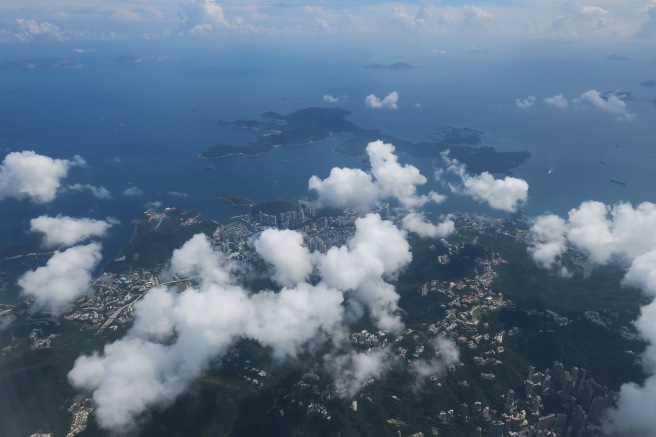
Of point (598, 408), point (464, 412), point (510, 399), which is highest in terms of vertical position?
point (598, 408)

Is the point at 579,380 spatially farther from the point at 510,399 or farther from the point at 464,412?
the point at 464,412

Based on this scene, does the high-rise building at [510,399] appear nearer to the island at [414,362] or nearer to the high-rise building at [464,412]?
the island at [414,362]

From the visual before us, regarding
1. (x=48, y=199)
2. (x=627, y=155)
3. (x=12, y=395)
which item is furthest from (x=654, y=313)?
(x=48, y=199)

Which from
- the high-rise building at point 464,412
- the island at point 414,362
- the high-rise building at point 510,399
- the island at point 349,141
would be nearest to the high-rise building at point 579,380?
the island at point 414,362

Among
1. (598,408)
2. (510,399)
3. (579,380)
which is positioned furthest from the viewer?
(579,380)

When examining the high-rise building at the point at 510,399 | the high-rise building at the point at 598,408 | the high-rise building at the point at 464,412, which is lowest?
the high-rise building at the point at 464,412

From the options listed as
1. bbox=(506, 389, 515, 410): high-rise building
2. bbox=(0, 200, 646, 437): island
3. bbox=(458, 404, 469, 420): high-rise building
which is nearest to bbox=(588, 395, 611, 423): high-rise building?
bbox=(0, 200, 646, 437): island

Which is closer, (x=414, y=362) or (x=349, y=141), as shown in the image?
(x=414, y=362)

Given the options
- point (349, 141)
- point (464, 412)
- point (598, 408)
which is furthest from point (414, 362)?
point (349, 141)

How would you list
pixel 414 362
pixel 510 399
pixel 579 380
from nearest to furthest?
pixel 510 399, pixel 579 380, pixel 414 362
